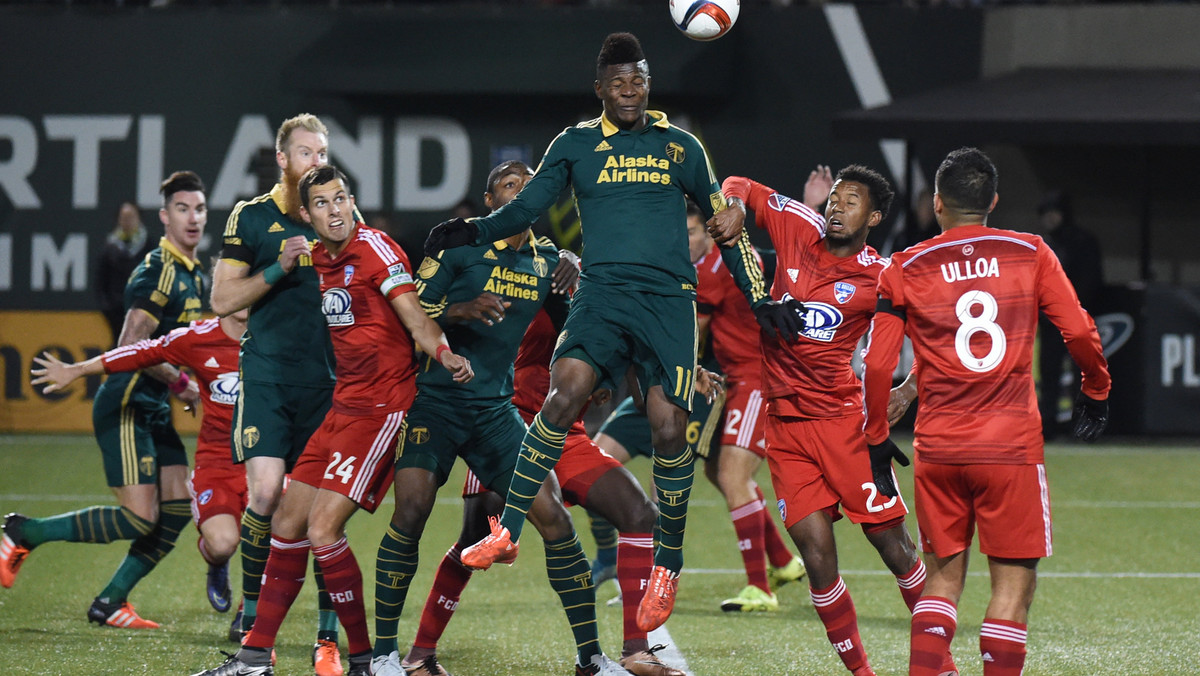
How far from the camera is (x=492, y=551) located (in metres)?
5.38

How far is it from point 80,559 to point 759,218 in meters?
5.23

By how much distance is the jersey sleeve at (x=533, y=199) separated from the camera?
5562 millimetres

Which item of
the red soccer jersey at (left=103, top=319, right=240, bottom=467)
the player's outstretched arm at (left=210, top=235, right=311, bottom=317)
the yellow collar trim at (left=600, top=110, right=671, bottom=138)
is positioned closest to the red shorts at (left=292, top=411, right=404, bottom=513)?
the player's outstretched arm at (left=210, top=235, right=311, bottom=317)

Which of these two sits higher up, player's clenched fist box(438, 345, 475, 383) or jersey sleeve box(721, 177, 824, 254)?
jersey sleeve box(721, 177, 824, 254)

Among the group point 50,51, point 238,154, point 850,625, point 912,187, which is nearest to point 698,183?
point 850,625

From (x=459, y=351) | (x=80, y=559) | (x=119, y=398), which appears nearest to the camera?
(x=459, y=351)

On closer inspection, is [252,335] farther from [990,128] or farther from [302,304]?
[990,128]

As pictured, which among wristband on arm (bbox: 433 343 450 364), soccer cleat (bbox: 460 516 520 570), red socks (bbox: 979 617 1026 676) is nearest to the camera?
red socks (bbox: 979 617 1026 676)

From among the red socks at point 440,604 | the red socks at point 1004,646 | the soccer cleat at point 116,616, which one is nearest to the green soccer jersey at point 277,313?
the red socks at point 440,604

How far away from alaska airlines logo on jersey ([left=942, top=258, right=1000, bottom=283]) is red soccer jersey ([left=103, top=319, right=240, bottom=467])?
3.57 metres

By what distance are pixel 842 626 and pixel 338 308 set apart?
7.99ft

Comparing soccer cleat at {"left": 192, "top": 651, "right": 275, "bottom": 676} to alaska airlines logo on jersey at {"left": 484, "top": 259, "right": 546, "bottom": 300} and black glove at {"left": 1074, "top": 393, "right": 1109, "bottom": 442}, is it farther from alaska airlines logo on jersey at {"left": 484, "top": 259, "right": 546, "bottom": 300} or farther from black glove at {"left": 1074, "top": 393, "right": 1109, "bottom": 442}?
black glove at {"left": 1074, "top": 393, "right": 1109, "bottom": 442}

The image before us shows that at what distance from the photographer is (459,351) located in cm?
606

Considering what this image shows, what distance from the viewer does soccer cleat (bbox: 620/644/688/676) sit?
580 cm
